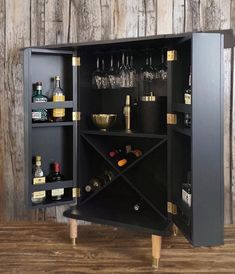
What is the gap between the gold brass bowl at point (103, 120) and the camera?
2275 mm

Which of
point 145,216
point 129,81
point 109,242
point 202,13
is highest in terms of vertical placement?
point 202,13

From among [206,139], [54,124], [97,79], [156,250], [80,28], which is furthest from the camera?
[80,28]

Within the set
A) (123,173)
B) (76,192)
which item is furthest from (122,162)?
(76,192)

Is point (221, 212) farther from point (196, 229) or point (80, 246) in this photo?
point (80, 246)

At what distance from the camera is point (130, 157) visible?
2314mm

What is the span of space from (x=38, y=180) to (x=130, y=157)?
1.76ft

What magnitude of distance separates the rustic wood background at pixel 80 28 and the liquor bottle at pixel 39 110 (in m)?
0.46

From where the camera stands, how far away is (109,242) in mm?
2297

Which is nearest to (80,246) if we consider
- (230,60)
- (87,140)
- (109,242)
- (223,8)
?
(109,242)

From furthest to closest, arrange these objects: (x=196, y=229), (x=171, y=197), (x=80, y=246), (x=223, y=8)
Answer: (x=223, y=8)
(x=80, y=246)
(x=171, y=197)
(x=196, y=229)

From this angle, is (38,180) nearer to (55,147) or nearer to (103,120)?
(55,147)

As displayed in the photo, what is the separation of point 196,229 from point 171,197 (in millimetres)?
342

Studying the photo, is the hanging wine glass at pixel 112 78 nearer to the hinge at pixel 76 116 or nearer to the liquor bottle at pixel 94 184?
the hinge at pixel 76 116

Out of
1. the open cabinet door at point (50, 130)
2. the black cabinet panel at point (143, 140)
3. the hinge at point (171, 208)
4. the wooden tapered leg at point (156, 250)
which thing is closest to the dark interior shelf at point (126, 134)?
the black cabinet panel at point (143, 140)
